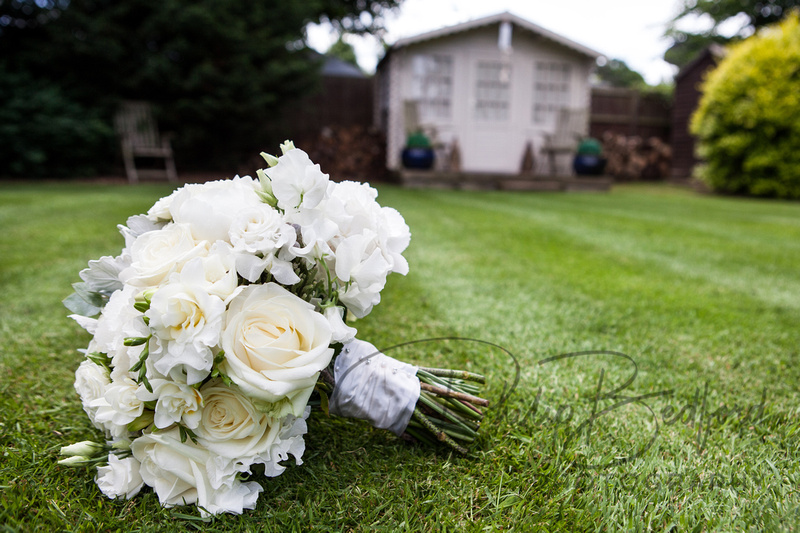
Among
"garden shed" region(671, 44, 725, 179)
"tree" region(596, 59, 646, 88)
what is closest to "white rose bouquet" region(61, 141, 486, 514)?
"garden shed" region(671, 44, 725, 179)

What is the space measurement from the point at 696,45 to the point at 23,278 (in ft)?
81.4

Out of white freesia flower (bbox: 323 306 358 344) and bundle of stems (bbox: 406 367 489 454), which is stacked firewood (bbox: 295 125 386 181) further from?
white freesia flower (bbox: 323 306 358 344)

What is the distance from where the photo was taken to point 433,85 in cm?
948

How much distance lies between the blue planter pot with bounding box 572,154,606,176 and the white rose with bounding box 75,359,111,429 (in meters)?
9.27

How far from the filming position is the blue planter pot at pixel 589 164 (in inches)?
363

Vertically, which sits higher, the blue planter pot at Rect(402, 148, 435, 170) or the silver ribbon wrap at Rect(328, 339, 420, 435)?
the blue planter pot at Rect(402, 148, 435, 170)

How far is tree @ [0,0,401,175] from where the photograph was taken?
7.41 metres

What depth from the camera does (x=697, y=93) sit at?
40.3 feet

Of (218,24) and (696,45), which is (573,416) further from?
(696,45)

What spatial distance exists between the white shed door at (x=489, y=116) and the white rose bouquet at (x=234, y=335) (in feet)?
29.5

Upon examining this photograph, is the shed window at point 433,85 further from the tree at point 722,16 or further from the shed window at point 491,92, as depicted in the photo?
the tree at point 722,16

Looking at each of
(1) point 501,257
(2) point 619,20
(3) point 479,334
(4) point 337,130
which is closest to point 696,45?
(2) point 619,20

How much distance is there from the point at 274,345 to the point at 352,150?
9578 mm

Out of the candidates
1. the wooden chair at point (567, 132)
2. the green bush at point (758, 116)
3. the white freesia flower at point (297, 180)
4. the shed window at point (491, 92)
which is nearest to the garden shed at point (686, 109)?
the green bush at point (758, 116)
